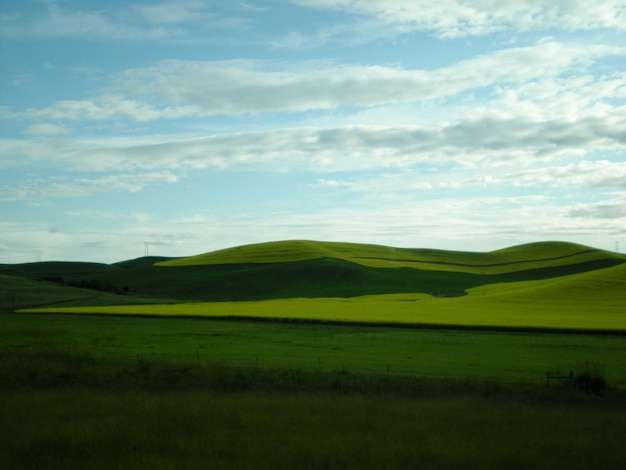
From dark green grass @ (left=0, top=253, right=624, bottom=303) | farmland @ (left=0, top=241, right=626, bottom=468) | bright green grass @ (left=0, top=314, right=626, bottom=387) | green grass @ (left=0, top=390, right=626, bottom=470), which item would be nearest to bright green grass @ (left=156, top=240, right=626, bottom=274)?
dark green grass @ (left=0, top=253, right=624, bottom=303)

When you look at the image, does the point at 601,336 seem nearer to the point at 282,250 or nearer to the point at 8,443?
the point at 8,443

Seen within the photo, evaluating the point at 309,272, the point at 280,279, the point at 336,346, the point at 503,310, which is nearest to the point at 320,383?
the point at 336,346

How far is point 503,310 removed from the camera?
4591 centimetres

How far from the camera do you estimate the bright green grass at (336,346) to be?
2253 centimetres

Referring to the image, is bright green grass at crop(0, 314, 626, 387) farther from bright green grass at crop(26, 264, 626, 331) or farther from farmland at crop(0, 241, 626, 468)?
bright green grass at crop(26, 264, 626, 331)

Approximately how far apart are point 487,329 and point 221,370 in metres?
20.2

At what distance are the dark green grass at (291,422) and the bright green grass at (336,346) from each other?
3.36m

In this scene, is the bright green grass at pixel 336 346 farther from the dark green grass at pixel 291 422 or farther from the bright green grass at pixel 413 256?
the bright green grass at pixel 413 256

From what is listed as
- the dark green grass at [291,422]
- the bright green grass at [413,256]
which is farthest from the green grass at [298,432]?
the bright green grass at [413,256]

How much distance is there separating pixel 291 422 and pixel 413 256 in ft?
332

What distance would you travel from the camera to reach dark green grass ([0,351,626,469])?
10.6 meters

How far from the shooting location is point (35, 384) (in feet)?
58.4

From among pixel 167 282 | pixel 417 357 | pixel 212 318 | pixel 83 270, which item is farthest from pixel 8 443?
pixel 83 270

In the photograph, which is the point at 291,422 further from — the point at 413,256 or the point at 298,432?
the point at 413,256
